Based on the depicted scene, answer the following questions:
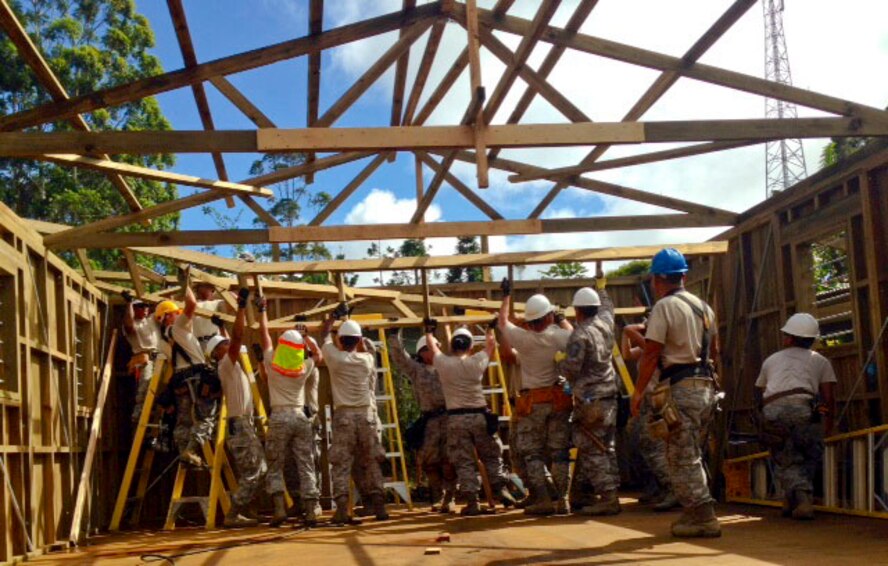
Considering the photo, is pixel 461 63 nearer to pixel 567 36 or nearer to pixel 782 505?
pixel 567 36

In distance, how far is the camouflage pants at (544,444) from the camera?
34.9ft

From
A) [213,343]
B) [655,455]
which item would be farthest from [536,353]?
[213,343]

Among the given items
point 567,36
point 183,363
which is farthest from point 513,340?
point 183,363

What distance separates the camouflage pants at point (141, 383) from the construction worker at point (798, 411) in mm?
7186

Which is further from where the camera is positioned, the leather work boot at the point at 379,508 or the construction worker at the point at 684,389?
the leather work boot at the point at 379,508

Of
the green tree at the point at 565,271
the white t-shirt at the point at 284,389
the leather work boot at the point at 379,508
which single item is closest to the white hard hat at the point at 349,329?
the white t-shirt at the point at 284,389

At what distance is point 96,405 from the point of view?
1201cm

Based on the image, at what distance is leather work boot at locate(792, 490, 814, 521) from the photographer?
29.1 feet

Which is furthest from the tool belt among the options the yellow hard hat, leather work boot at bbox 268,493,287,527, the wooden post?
the wooden post

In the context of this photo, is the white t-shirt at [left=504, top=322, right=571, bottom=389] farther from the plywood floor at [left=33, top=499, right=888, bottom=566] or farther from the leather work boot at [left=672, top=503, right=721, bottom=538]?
the leather work boot at [left=672, top=503, right=721, bottom=538]

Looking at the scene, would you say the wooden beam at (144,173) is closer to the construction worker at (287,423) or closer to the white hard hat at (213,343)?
the construction worker at (287,423)

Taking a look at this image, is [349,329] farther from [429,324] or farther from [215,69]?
[215,69]

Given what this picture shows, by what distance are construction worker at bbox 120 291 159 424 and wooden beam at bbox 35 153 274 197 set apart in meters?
3.29

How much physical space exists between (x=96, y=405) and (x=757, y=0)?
8.47 meters
